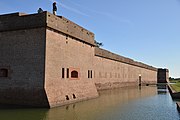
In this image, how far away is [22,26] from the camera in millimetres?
10844

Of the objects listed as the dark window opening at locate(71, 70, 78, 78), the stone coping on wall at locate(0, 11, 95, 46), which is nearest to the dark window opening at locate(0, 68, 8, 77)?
the stone coping on wall at locate(0, 11, 95, 46)

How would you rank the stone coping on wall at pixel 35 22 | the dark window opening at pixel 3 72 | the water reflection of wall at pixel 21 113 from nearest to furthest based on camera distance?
the water reflection of wall at pixel 21 113
the stone coping on wall at pixel 35 22
the dark window opening at pixel 3 72

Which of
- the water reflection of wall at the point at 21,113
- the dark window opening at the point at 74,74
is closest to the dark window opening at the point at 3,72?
the water reflection of wall at the point at 21,113

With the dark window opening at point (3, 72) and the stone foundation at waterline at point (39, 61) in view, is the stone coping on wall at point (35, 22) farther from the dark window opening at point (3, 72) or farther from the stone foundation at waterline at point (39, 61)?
the dark window opening at point (3, 72)

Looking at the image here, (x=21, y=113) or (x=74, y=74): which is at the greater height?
(x=74, y=74)

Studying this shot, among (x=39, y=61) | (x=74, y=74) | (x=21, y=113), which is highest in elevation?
(x=39, y=61)

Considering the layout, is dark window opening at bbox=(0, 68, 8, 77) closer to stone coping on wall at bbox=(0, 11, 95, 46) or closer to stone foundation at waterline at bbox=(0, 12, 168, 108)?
stone foundation at waterline at bbox=(0, 12, 168, 108)

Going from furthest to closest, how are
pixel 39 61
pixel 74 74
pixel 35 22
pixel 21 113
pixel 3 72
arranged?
pixel 74 74, pixel 3 72, pixel 35 22, pixel 39 61, pixel 21 113

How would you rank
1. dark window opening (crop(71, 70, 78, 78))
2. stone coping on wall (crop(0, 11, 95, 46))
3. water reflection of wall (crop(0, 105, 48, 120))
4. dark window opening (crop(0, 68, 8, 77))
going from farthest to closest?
dark window opening (crop(71, 70, 78, 78)) → dark window opening (crop(0, 68, 8, 77)) → stone coping on wall (crop(0, 11, 95, 46)) → water reflection of wall (crop(0, 105, 48, 120))

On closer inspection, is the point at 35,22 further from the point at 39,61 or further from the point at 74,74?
the point at 74,74

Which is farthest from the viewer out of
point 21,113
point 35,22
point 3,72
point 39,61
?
point 3,72

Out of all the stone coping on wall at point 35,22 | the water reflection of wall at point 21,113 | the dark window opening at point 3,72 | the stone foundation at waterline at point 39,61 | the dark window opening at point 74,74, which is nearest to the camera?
the water reflection of wall at point 21,113

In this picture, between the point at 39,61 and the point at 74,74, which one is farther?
the point at 74,74

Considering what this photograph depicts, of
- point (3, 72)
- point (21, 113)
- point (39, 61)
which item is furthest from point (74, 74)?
point (21, 113)
